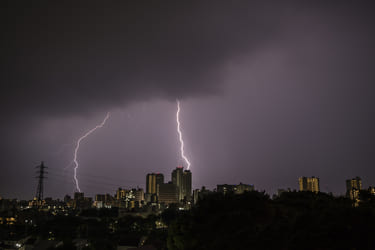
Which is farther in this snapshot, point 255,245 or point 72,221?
point 72,221

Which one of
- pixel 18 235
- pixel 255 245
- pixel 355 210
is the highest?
pixel 355 210

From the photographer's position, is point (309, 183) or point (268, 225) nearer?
point (268, 225)

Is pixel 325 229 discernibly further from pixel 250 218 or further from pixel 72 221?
pixel 72 221

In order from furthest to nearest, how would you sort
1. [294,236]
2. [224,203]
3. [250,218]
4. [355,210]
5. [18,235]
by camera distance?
[18,235]
[224,203]
[250,218]
[355,210]
[294,236]

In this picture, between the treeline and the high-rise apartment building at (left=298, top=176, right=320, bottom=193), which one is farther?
the high-rise apartment building at (left=298, top=176, right=320, bottom=193)

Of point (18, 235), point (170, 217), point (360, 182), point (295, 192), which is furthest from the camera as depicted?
point (360, 182)

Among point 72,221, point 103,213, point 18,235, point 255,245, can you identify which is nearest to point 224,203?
point 255,245

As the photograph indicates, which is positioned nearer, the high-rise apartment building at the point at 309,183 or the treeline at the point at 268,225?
the treeline at the point at 268,225

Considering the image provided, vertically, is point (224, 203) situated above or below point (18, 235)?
above
